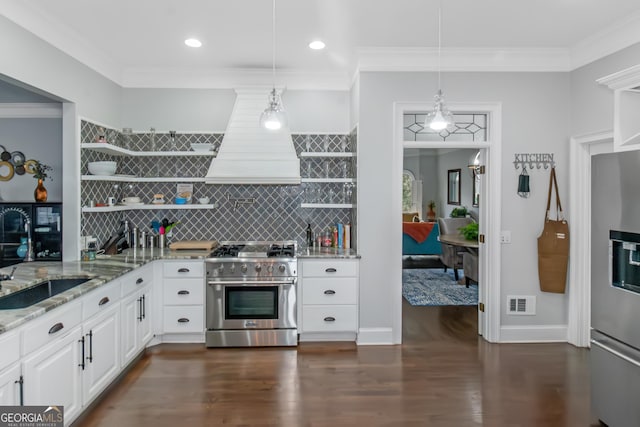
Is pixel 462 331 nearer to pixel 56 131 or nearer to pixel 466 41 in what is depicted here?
pixel 466 41

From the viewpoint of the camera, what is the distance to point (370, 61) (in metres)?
4.17

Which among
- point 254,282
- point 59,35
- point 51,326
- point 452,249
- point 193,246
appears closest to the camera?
point 51,326

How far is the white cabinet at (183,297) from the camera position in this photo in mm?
4180

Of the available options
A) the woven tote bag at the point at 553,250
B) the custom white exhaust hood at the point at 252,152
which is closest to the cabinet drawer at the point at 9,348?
the custom white exhaust hood at the point at 252,152

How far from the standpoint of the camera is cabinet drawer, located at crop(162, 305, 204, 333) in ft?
13.8

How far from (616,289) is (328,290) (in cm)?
243

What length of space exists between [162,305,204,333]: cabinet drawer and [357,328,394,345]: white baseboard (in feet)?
5.28

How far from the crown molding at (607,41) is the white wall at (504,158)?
9.8 inches

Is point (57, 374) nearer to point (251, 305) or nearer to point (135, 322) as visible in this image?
point (135, 322)

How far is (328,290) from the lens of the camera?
167 inches

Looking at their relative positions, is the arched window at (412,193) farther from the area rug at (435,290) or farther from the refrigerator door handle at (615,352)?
the refrigerator door handle at (615,352)

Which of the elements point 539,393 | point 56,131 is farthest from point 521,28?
point 56,131

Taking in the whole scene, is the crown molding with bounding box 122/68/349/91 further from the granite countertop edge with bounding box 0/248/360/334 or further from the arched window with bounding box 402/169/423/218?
the arched window with bounding box 402/169/423/218

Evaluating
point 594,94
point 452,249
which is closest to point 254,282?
point 594,94
